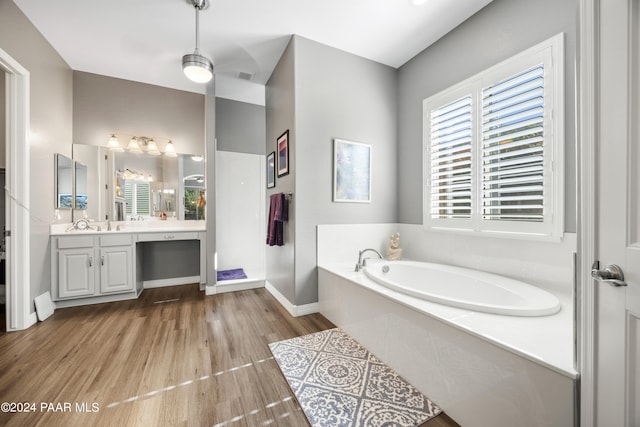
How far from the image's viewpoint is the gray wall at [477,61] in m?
1.64

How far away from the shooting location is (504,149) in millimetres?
1948

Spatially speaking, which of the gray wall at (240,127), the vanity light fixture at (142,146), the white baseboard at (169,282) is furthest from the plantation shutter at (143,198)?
the gray wall at (240,127)

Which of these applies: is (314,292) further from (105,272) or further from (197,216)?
(105,272)

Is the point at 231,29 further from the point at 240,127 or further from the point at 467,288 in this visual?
the point at 467,288

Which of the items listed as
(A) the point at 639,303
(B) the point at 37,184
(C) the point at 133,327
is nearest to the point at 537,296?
(A) the point at 639,303

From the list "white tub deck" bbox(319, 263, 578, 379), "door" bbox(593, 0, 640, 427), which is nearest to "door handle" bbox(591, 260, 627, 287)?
"door" bbox(593, 0, 640, 427)

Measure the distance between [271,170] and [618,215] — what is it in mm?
2912

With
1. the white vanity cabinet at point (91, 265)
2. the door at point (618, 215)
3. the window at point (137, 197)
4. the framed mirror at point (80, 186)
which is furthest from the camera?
the window at point (137, 197)

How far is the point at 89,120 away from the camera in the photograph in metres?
3.17

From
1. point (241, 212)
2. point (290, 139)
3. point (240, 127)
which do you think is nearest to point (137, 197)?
point (241, 212)

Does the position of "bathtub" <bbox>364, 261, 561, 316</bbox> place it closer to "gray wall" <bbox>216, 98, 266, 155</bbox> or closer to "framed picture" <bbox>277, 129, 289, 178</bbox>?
"framed picture" <bbox>277, 129, 289, 178</bbox>

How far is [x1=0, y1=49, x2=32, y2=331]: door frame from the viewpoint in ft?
7.02

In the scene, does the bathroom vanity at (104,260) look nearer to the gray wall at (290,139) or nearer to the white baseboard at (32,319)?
the white baseboard at (32,319)

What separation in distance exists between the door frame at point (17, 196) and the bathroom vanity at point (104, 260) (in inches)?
17.2
